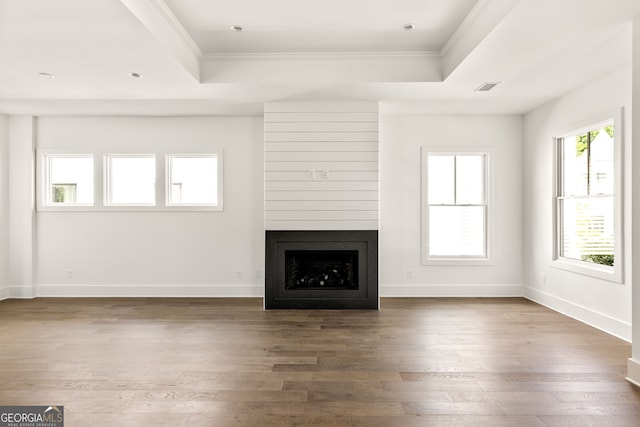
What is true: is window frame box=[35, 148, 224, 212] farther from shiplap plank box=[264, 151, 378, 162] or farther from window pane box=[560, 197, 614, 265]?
window pane box=[560, 197, 614, 265]

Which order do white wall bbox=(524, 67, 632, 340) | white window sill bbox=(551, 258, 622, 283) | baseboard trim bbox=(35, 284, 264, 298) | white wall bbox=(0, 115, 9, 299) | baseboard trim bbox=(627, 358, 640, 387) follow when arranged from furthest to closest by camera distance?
1. baseboard trim bbox=(35, 284, 264, 298)
2. white wall bbox=(0, 115, 9, 299)
3. white window sill bbox=(551, 258, 622, 283)
4. white wall bbox=(524, 67, 632, 340)
5. baseboard trim bbox=(627, 358, 640, 387)

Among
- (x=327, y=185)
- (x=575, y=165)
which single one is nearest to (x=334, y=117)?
(x=327, y=185)

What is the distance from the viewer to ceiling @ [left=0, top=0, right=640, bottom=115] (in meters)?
3.05

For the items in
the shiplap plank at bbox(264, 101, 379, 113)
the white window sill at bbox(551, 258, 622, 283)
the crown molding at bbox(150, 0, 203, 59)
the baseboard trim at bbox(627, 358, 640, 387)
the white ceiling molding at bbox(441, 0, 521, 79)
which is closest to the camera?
the baseboard trim at bbox(627, 358, 640, 387)

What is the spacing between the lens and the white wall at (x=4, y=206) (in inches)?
231

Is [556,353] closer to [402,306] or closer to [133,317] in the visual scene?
[402,306]

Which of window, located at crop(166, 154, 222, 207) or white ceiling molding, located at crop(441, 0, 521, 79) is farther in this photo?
window, located at crop(166, 154, 222, 207)

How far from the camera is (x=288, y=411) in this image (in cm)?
254

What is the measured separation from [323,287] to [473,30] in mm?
3463

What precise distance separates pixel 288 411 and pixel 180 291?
3.95 m

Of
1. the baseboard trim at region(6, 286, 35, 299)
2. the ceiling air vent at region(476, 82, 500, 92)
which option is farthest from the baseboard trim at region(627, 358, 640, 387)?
the baseboard trim at region(6, 286, 35, 299)

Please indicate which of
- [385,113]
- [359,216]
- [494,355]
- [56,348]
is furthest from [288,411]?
[385,113]

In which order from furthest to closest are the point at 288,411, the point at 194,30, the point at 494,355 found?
the point at 194,30 < the point at 494,355 < the point at 288,411

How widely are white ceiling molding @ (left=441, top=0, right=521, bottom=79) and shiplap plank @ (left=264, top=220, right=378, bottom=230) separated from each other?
6.70 ft
